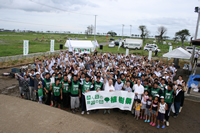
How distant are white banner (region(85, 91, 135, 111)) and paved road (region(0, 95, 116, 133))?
1.03 metres

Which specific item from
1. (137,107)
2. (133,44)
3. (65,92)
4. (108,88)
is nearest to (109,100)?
(108,88)

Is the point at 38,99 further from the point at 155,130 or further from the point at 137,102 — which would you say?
the point at 155,130

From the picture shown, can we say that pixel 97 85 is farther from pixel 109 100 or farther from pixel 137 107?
pixel 137 107

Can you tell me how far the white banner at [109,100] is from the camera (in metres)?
5.86

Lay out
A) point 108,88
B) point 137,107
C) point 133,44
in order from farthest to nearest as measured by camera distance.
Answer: point 133,44 < point 108,88 < point 137,107

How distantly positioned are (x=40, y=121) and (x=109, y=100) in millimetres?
2885

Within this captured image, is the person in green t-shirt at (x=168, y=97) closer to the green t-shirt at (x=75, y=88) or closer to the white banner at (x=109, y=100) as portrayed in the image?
the white banner at (x=109, y=100)

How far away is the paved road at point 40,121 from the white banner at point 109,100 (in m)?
1.03

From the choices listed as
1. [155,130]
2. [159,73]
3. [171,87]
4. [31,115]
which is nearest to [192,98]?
[159,73]

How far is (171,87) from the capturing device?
5.37 meters

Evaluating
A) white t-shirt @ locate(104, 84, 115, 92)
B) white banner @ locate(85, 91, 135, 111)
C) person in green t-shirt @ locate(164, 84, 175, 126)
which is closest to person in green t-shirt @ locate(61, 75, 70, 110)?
white banner @ locate(85, 91, 135, 111)

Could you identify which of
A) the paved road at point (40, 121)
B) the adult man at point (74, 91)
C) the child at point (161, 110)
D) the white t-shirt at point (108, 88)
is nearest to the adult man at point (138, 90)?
the child at point (161, 110)

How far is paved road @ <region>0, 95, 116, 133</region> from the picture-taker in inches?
170

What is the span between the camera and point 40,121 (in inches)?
186
